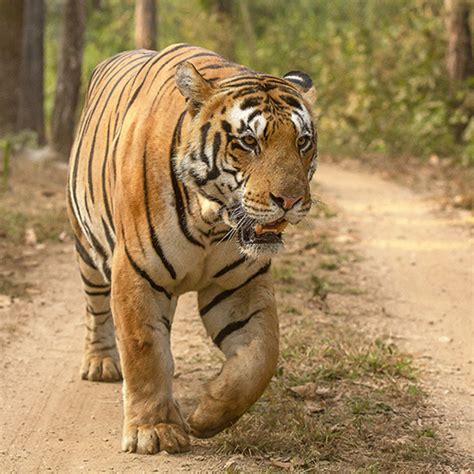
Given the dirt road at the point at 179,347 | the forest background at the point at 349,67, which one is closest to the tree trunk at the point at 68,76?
the forest background at the point at 349,67

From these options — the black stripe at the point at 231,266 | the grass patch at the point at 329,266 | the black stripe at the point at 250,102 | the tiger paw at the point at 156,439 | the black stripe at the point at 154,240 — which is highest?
the black stripe at the point at 250,102

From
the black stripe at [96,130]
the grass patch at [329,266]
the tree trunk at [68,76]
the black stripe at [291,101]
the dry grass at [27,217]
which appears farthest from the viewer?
the tree trunk at [68,76]

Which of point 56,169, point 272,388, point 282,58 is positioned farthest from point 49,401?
point 282,58

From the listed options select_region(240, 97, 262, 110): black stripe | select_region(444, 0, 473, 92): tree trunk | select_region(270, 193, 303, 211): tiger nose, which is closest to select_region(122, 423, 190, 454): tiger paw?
select_region(270, 193, 303, 211): tiger nose

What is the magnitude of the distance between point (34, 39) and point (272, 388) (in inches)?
398

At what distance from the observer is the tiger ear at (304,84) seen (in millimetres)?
4391

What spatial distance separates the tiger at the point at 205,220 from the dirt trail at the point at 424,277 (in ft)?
3.75

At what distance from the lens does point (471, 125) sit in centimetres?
1337

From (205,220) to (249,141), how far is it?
1.24ft

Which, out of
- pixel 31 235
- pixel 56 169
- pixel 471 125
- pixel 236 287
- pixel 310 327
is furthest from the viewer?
pixel 471 125

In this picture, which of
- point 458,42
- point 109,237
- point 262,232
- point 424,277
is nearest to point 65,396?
point 109,237

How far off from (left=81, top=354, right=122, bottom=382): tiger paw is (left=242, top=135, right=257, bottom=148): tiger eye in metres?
1.91

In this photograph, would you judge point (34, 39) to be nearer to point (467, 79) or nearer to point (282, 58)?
point (467, 79)

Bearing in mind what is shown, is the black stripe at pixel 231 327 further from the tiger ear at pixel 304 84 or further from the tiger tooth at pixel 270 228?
the tiger ear at pixel 304 84
